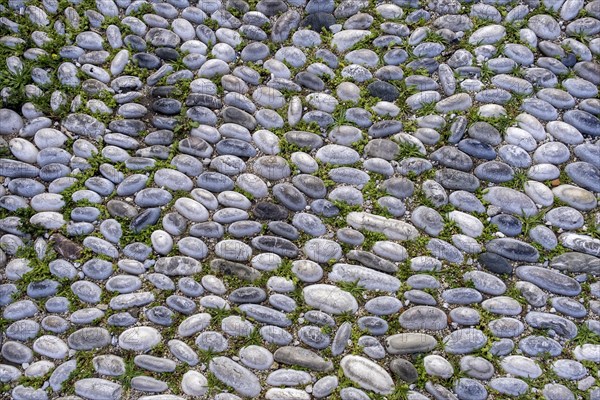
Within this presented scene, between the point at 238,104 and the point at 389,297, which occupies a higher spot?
the point at 238,104

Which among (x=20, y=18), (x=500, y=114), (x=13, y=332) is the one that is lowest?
(x=13, y=332)

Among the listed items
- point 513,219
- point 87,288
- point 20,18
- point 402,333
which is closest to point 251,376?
point 402,333

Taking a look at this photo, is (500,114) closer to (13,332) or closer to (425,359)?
(425,359)

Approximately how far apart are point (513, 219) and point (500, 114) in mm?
586

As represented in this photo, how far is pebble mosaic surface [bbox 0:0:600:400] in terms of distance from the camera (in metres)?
2.65

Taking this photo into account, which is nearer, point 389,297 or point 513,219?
point 389,297

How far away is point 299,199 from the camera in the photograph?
301 centimetres

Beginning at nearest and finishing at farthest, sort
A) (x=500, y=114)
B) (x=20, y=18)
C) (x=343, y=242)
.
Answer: (x=343, y=242) → (x=500, y=114) → (x=20, y=18)

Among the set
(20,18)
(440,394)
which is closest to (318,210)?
(440,394)

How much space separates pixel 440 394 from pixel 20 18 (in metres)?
2.97

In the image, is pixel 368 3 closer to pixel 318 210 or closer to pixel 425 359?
pixel 318 210

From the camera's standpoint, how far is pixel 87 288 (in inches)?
111

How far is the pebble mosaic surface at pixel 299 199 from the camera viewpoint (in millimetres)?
2648

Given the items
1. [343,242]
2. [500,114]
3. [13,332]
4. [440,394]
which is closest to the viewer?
[440,394]
